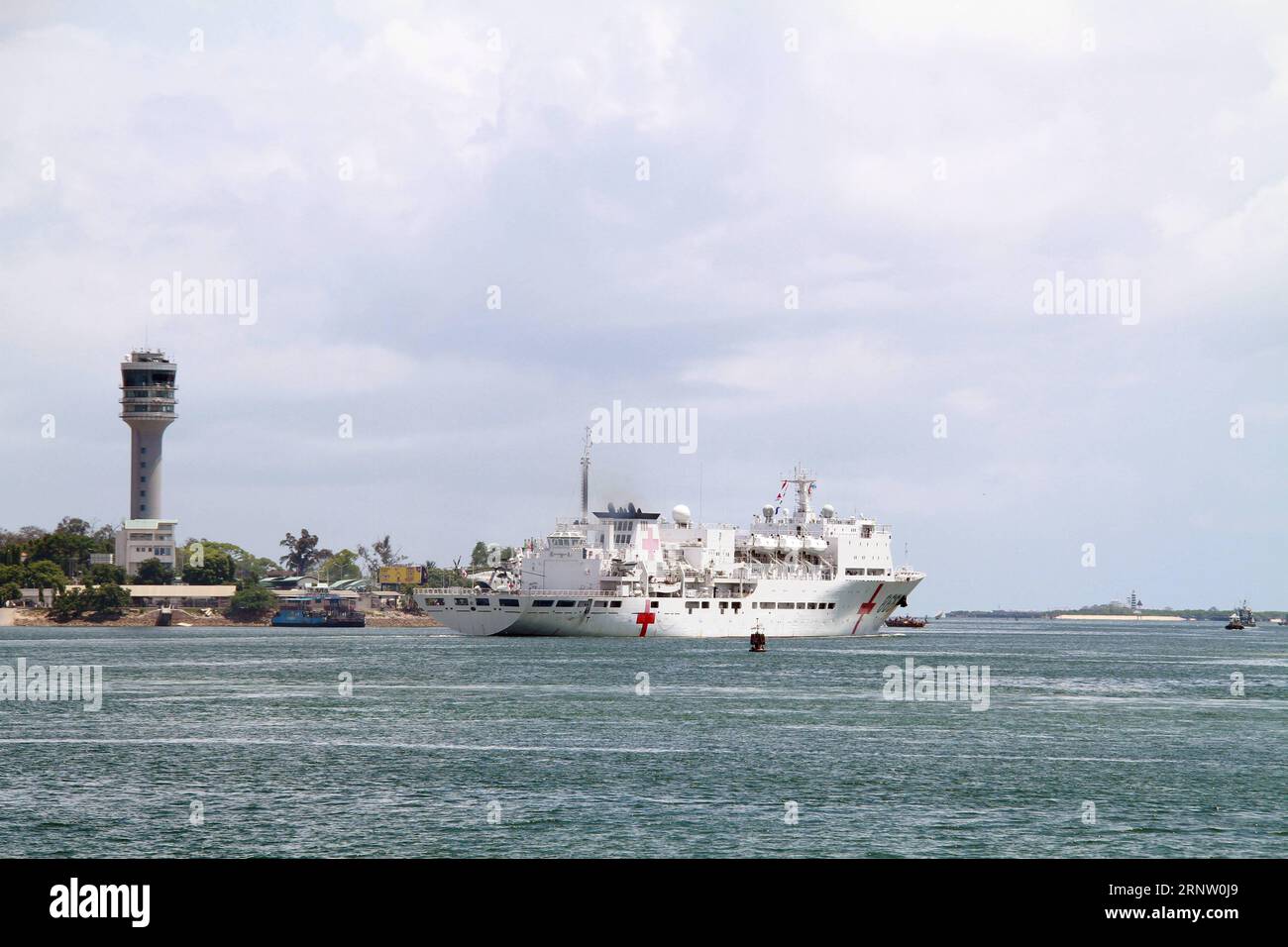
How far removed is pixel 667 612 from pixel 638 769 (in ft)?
241

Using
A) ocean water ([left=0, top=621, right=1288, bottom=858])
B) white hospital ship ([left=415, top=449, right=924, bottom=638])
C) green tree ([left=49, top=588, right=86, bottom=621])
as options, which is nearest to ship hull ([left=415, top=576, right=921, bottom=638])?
white hospital ship ([left=415, top=449, right=924, bottom=638])

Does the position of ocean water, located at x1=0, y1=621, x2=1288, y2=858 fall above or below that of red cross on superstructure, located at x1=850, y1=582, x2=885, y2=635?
below

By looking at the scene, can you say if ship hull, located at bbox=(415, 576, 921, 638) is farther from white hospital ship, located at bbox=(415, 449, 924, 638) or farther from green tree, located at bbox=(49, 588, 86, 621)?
green tree, located at bbox=(49, 588, 86, 621)

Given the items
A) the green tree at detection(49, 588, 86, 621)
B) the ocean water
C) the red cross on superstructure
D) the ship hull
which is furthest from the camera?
the green tree at detection(49, 588, 86, 621)

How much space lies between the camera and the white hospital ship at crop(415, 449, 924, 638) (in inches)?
4274

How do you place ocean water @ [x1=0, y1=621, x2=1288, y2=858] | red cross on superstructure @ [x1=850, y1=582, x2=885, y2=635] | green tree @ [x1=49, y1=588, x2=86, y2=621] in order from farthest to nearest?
green tree @ [x1=49, y1=588, x2=86, y2=621] → red cross on superstructure @ [x1=850, y1=582, x2=885, y2=635] → ocean water @ [x1=0, y1=621, x2=1288, y2=858]

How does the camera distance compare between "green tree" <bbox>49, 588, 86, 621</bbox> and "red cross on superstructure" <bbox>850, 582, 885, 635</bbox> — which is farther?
"green tree" <bbox>49, 588, 86, 621</bbox>

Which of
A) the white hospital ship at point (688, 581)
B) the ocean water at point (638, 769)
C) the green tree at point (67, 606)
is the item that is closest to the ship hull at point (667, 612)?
the white hospital ship at point (688, 581)

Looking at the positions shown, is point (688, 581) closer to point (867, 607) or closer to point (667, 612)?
point (667, 612)

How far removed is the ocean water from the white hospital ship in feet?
114

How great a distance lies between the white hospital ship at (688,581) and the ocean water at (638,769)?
1370 inches

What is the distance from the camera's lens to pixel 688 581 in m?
113
